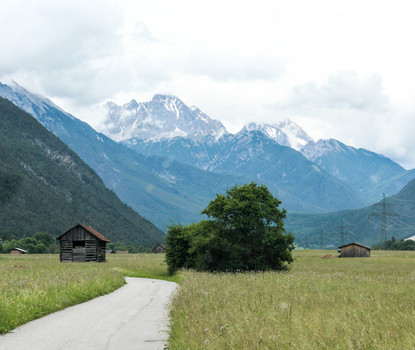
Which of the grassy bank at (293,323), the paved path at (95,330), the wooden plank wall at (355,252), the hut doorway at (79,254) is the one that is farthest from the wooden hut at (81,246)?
the grassy bank at (293,323)

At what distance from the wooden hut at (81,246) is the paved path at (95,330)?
58.9 metres

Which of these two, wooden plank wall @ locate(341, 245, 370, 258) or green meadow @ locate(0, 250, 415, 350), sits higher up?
green meadow @ locate(0, 250, 415, 350)

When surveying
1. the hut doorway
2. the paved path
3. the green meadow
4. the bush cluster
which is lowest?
the bush cluster

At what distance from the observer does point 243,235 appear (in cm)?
4188

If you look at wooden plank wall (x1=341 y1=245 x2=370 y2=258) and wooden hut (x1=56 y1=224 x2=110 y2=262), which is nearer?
wooden hut (x1=56 y1=224 x2=110 y2=262)

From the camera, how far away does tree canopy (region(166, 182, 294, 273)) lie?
4044cm

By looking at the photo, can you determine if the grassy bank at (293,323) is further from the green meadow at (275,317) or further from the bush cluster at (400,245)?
the bush cluster at (400,245)

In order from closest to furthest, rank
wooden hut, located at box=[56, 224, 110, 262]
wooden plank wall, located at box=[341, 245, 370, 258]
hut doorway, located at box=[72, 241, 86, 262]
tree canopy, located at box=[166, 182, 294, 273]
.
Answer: tree canopy, located at box=[166, 182, 294, 273]
hut doorway, located at box=[72, 241, 86, 262]
wooden hut, located at box=[56, 224, 110, 262]
wooden plank wall, located at box=[341, 245, 370, 258]

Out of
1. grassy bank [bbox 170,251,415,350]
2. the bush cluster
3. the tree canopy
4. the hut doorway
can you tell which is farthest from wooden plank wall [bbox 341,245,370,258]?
grassy bank [bbox 170,251,415,350]

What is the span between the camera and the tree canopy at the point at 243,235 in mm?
40438

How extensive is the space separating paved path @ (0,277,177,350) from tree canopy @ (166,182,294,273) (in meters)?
19.6

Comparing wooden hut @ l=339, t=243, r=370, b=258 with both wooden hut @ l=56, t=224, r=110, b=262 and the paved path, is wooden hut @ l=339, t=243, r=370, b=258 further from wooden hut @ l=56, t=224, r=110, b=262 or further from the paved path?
the paved path

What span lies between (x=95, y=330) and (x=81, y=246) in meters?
68.7

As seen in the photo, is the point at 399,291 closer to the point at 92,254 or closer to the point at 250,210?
the point at 250,210
